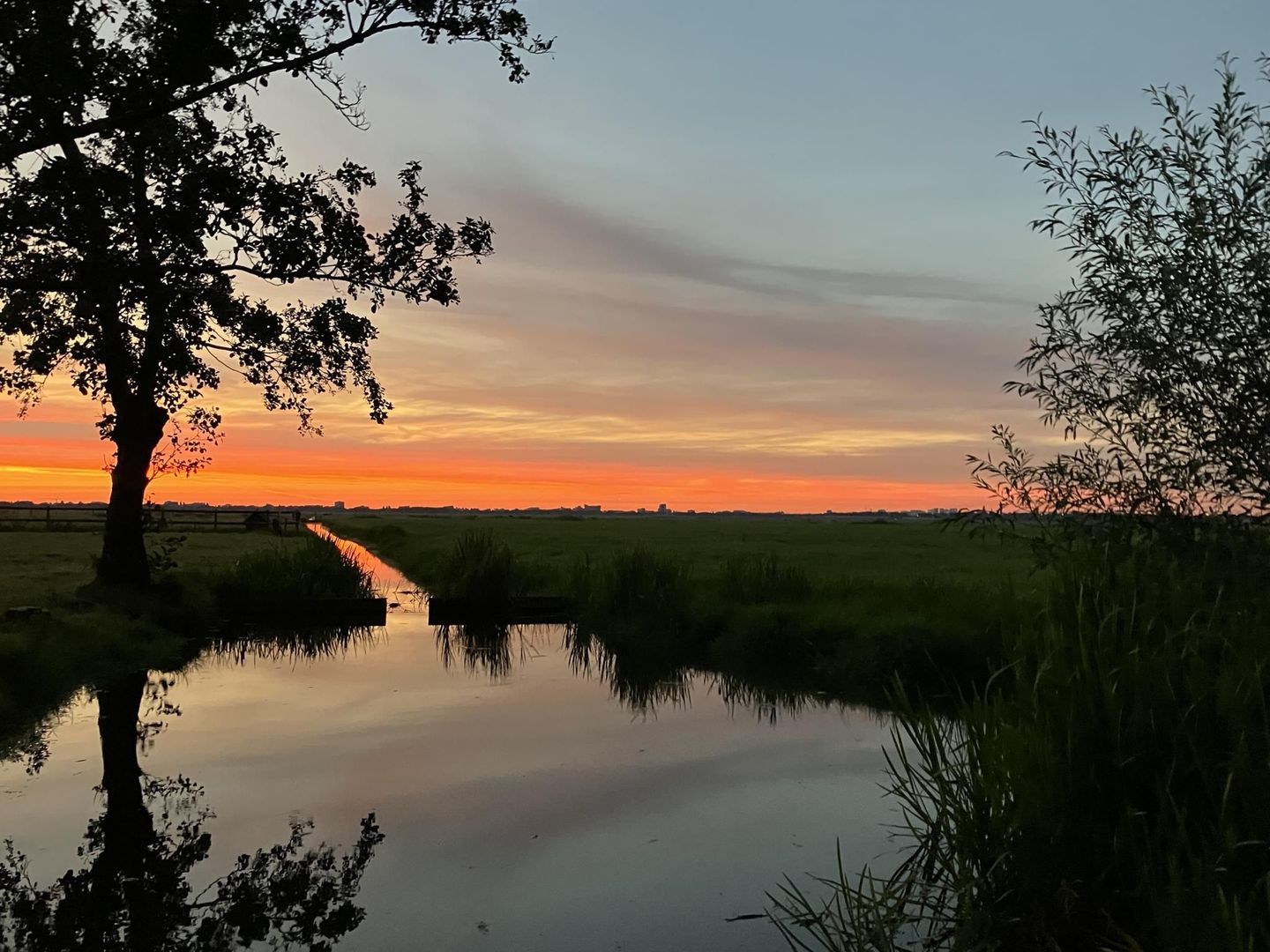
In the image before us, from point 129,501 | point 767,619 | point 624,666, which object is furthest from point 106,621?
point 767,619

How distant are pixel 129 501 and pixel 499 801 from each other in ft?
46.1

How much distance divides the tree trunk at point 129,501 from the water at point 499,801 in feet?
17.9

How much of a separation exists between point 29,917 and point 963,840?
19.8 ft

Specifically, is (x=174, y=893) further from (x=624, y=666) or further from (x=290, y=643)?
(x=290, y=643)

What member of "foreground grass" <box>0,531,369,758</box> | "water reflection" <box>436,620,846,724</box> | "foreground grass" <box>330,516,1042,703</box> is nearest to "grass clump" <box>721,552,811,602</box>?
"foreground grass" <box>330,516,1042,703</box>

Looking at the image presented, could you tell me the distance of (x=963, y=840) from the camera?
5.56 m

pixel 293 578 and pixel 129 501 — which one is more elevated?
pixel 129 501

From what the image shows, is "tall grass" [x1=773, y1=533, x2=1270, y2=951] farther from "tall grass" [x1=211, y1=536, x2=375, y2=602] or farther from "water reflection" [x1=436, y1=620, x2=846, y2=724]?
"tall grass" [x1=211, y1=536, x2=375, y2=602]

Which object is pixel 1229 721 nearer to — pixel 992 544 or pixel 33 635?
pixel 33 635

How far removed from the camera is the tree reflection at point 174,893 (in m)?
6.04

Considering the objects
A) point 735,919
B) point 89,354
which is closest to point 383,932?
point 735,919

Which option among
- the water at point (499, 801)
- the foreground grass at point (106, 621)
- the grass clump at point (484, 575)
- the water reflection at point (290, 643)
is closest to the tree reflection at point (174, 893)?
the water at point (499, 801)

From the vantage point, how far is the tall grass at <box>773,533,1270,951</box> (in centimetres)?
501

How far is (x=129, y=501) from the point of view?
19344 mm
